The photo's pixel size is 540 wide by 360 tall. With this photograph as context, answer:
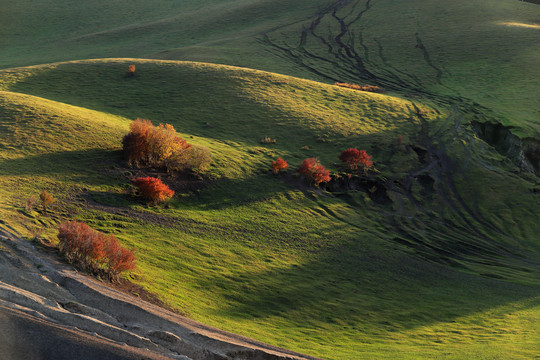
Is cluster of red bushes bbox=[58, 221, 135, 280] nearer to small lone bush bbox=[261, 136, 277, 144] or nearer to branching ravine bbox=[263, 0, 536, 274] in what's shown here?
branching ravine bbox=[263, 0, 536, 274]

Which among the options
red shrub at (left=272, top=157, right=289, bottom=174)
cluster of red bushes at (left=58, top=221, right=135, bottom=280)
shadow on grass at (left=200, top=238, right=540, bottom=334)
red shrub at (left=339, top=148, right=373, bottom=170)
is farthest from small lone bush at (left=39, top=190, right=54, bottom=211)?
red shrub at (left=339, top=148, right=373, bottom=170)

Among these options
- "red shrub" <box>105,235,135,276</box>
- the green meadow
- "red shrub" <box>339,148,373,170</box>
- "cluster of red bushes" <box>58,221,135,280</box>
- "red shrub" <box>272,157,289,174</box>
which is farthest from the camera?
"red shrub" <box>339,148,373,170</box>

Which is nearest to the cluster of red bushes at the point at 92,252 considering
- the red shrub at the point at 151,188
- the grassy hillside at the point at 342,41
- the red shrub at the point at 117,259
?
the red shrub at the point at 117,259

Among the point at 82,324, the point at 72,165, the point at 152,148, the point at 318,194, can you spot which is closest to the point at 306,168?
the point at 318,194

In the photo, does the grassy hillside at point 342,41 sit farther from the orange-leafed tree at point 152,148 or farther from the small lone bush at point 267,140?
the orange-leafed tree at point 152,148

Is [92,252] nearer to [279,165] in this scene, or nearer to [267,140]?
[279,165]

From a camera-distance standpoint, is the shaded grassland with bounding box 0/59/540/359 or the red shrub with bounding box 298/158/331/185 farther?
the red shrub with bounding box 298/158/331/185

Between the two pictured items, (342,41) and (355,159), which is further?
(342,41)
